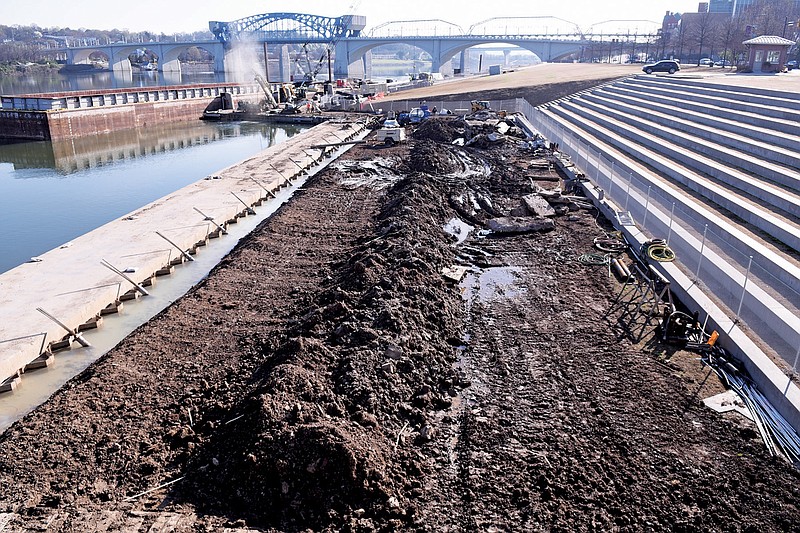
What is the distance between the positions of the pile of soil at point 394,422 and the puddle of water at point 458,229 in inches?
159

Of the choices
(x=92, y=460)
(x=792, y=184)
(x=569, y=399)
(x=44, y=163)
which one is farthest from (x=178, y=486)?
(x=44, y=163)

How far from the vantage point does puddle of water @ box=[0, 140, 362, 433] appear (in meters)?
10.7

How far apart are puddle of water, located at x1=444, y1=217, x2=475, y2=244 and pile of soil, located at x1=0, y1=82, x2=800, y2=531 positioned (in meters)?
4.03

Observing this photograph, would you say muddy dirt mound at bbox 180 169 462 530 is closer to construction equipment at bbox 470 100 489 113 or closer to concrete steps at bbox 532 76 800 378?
concrete steps at bbox 532 76 800 378

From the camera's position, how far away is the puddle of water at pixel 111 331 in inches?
420

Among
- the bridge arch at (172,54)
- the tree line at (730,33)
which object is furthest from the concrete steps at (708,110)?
the bridge arch at (172,54)

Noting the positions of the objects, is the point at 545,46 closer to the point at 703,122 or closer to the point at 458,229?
the point at 703,122

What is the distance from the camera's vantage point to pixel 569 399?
932cm

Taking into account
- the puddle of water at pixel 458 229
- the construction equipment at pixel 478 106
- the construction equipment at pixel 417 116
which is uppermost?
the construction equipment at pixel 478 106

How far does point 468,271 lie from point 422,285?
9.77ft

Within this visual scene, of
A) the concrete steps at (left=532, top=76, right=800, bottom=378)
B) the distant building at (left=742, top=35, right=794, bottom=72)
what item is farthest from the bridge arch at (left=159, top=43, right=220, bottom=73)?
the concrete steps at (left=532, top=76, right=800, bottom=378)

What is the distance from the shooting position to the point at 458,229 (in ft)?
65.3

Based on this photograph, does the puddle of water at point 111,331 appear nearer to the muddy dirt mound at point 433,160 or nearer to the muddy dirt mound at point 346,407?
the muddy dirt mound at point 346,407

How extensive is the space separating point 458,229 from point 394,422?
11878 millimetres
